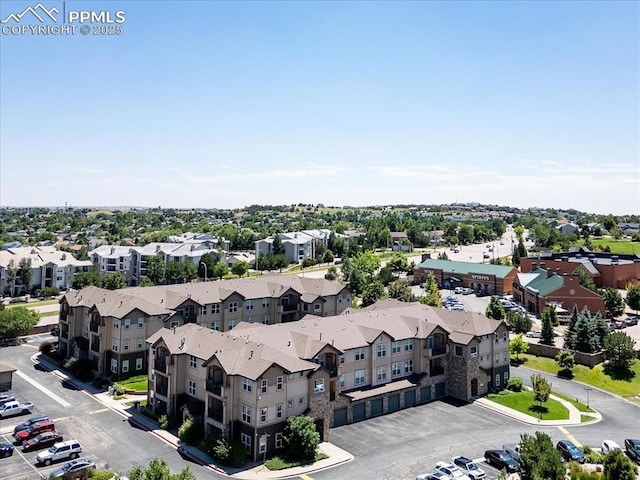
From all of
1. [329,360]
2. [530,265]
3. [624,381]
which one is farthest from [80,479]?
[530,265]

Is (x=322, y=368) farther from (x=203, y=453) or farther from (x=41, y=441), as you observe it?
(x=41, y=441)

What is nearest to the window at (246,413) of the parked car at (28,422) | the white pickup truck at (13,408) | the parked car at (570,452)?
the parked car at (28,422)

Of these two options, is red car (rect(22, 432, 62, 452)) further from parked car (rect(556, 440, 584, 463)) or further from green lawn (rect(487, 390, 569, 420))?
green lawn (rect(487, 390, 569, 420))

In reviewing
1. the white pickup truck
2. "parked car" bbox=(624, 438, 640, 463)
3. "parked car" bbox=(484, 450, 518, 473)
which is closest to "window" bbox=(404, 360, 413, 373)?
"parked car" bbox=(484, 450, 518, 473)

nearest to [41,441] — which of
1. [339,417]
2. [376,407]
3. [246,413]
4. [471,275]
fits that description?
[246,413]

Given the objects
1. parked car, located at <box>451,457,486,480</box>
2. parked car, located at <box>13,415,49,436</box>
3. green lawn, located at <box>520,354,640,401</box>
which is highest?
parked car, located at <box>451,457,486,480</box>

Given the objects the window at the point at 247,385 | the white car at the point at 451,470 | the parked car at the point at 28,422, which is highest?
the window at the point at 247,385

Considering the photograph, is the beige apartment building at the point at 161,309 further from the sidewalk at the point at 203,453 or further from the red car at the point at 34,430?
the red car at the point at 34,430
